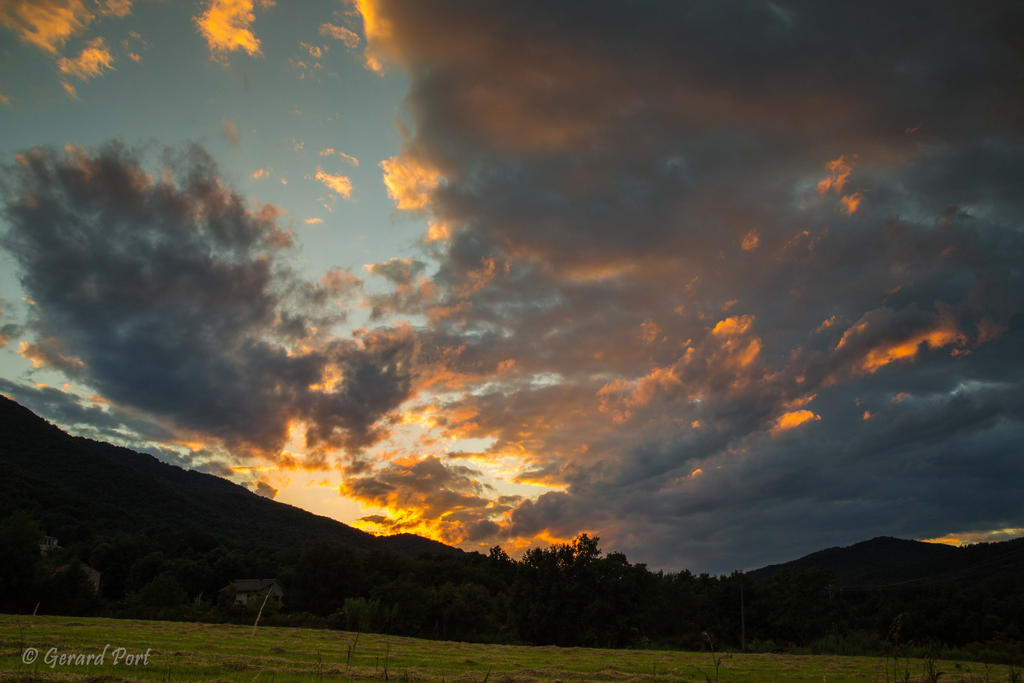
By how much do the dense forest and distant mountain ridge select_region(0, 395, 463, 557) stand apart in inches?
26.0

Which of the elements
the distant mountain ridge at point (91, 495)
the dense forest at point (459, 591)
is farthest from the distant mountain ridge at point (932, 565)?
the distant mountain ridge at point (91, 495)

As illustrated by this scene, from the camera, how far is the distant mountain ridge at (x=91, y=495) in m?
123

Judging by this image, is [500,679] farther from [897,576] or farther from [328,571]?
[897,576]

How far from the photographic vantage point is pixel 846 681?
87.5 feet

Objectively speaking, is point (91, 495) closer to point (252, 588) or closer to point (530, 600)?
point (252, 588)

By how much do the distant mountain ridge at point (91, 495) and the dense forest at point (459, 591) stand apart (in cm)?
66

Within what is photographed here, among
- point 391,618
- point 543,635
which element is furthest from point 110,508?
point 543,635

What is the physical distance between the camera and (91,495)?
484 feet

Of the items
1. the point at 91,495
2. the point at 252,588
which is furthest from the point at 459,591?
the point at 91,495

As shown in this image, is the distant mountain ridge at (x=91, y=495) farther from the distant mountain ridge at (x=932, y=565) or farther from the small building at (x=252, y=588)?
the distant mountain ridge at (x=932, y=565)

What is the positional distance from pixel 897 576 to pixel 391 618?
161 m

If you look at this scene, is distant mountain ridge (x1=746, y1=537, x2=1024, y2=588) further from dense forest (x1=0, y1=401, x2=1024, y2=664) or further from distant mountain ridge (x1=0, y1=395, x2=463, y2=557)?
distant mountain ridge (x1=0, y1=395, x2=463, y2=557)

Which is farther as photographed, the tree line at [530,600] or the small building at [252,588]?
the small building at [252,588]

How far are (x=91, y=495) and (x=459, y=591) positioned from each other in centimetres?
12291
